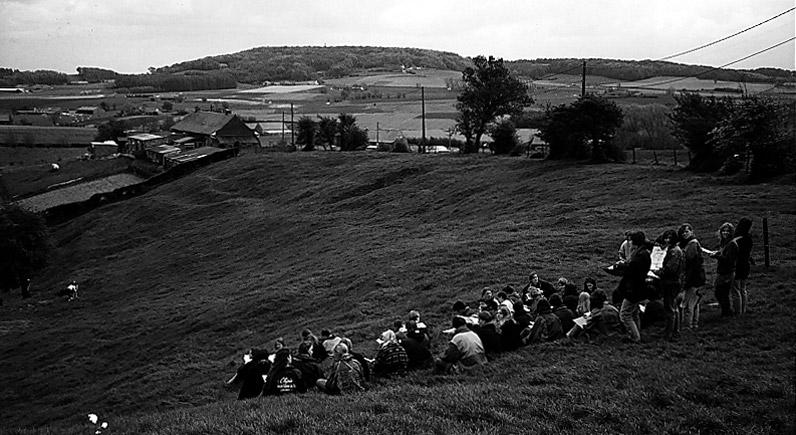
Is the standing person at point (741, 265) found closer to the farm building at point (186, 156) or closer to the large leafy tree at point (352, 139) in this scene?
the large leafy tree at point (352, 139)

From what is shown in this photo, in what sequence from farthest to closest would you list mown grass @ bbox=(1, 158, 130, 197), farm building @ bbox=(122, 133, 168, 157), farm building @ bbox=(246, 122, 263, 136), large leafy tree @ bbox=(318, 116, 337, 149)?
farm building @ bbox=(246, 122, 263, 136) → farm building @ bbox=(122, 133, 168, 157) → mown grass @ bbox=(1, 158, 130, 197) → large leafy tree @ bbox=(318, 116, 337, 149)

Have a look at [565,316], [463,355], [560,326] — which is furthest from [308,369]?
[565,316]

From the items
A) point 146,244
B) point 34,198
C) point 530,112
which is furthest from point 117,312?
point 530,112

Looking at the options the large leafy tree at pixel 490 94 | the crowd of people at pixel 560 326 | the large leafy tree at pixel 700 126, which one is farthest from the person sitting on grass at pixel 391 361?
the large leafy tree at pixel 490 94

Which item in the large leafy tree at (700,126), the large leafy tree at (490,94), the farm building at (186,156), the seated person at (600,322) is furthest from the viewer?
the farm building at (186,156)

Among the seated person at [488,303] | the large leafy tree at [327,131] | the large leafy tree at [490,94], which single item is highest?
the large leafy tree at [490,94]

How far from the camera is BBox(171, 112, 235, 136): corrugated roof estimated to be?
82.9m

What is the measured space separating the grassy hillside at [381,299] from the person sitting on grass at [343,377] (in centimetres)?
38

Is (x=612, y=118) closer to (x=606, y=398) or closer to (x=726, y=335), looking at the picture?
(x=726, y=335)

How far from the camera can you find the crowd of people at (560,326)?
11172 mm

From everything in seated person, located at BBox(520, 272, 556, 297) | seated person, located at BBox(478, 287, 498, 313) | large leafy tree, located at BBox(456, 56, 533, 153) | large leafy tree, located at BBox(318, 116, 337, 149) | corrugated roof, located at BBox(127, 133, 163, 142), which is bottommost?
seated person, located at BBox(478, 287, 498, 313)

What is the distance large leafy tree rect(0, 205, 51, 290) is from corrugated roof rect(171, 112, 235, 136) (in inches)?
1639

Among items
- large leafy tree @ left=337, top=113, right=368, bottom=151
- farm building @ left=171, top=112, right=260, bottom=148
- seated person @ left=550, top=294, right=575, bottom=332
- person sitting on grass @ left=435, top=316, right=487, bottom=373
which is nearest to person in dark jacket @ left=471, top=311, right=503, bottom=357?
person sitting on grass @ left=435, top=316, right=487, bottom=373

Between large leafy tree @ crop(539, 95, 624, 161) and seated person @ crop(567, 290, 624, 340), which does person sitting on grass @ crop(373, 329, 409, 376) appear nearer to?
seated person @ crop(567, 290, 624, 340)
